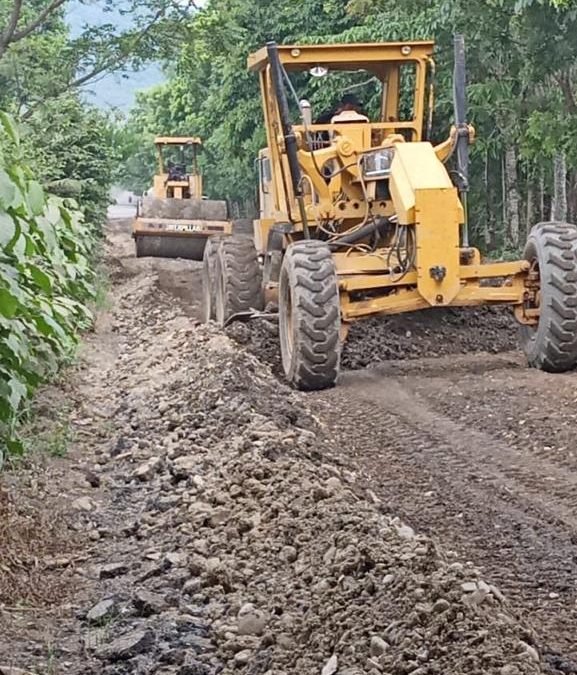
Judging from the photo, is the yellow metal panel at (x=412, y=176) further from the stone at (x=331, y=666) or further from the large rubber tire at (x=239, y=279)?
the stone at (x=331, y=666)

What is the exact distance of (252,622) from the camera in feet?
15.9

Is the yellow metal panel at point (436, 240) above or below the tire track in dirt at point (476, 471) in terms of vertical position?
above

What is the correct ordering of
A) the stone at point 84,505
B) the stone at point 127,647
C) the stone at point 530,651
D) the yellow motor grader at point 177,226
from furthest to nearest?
the yellow motor grader at point 177,226
the stone at point 84,505
the stone at point 127,647
the stone at point 530,651

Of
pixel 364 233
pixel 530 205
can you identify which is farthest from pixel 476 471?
pixel 530 205

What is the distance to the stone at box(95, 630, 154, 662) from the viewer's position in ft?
15.6

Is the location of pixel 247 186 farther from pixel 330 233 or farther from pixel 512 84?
pixel 330 233

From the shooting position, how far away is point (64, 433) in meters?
8.54

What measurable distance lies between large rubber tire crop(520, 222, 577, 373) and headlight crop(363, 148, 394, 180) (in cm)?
146

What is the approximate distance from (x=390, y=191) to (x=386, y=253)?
1.80 feet

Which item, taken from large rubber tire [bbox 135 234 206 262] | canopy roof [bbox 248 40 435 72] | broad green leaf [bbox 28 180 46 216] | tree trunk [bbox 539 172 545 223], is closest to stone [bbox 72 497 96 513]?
broad green leaf [bbox 28 180 46 216]

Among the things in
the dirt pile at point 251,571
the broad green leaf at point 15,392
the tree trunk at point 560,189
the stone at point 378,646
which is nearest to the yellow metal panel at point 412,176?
the dirt pile at point 251,571

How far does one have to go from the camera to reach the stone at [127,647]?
475 cm

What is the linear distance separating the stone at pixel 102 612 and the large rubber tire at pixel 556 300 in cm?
602

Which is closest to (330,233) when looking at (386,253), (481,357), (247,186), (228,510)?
(386,253)
